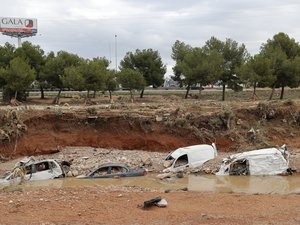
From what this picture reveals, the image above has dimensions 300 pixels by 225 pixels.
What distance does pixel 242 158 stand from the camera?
2252 centimetres

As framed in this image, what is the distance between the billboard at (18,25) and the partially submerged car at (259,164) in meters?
69.1

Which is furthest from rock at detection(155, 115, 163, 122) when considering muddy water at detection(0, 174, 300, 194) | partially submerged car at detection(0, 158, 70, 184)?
partially submerged car at detection(0, 158, 70, 184)

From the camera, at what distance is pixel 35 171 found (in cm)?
2195

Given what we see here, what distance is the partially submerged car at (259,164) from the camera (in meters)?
22.2

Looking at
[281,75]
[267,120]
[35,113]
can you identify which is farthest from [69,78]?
[281,75]

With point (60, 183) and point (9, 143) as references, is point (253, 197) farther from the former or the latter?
point (9, 143)

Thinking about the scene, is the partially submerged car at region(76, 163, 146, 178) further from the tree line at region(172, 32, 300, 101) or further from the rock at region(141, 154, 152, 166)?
the tree line at region(172, 32, 300, 101)

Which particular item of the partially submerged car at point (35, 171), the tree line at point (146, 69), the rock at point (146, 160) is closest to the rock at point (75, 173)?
the partially submerged car at point (35, 171)

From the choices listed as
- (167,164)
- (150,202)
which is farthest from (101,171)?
(150,202)

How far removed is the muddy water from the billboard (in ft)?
218

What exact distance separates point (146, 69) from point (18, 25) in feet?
113

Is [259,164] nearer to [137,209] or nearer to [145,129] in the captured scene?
[145,129]

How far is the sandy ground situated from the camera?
35.7 ft

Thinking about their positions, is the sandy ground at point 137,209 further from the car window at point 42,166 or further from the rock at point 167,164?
the rock at point 167,164
